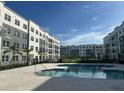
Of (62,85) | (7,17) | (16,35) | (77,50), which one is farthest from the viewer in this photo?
(77,50)

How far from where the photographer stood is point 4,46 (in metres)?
29.3

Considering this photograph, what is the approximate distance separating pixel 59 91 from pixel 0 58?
20.3 metres

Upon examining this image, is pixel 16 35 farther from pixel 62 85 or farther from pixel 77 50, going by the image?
pixel 77 50

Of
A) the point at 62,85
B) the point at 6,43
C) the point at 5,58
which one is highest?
the point at 6,43

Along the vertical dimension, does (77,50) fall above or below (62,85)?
above

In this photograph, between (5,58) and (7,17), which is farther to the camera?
(7,17)

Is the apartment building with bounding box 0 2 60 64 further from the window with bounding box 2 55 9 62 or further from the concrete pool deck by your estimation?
the concrete pool deck

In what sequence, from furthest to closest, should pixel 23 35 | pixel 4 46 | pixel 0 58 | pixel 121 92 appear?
1. pixel 23 35
2. pixel 4 46
3. pixel 0 58
4. pixel 121 92

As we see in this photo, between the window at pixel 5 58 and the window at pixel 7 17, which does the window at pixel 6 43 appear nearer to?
the window at pixel 5 58

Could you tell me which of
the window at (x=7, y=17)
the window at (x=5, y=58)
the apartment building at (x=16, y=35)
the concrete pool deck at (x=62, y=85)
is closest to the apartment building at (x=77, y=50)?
the apartment building at (x=16, y=35)

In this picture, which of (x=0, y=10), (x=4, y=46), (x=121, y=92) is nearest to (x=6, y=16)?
(x=0, y=10)

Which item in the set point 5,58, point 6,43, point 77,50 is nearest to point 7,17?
point 6,43

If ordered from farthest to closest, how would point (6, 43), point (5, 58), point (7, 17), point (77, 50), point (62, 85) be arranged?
point (77, 50), point (7, 17), point (6, 43), point (5, 58), point (62, 85)

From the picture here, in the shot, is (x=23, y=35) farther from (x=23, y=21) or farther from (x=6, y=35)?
(x=6, y=35)
